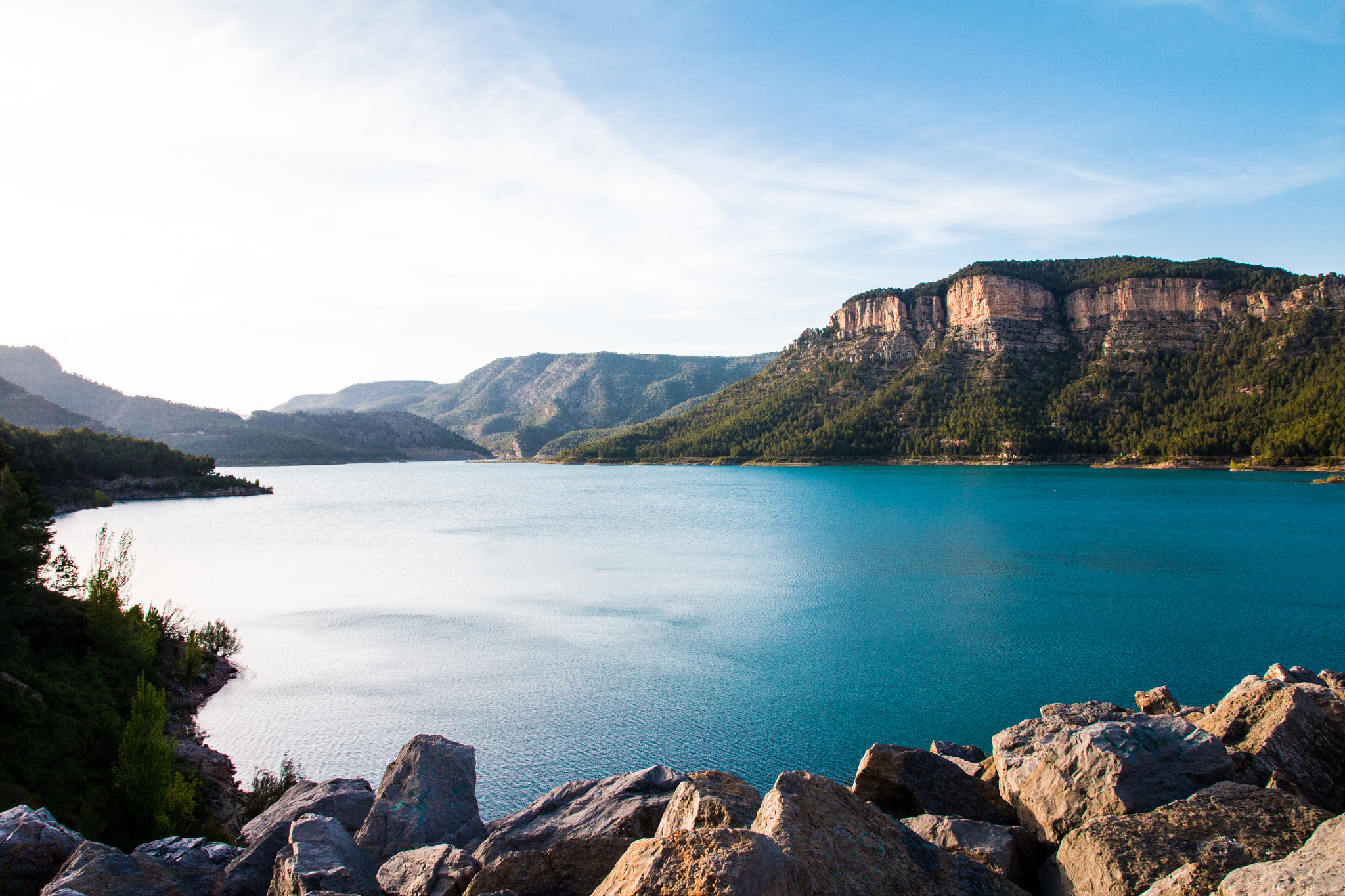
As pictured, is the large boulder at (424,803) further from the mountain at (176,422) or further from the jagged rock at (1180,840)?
the mountain at (176,422)

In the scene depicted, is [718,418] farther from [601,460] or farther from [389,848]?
[389,848]

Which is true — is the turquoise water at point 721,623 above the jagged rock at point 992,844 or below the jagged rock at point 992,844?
below

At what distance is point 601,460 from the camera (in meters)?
154

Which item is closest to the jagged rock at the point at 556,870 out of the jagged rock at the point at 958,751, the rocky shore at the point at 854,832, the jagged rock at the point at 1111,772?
the rocky shore at the point at 854,832

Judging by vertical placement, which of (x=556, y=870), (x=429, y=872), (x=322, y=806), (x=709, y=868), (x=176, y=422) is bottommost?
(x=322, y=806)

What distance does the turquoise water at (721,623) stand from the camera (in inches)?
589

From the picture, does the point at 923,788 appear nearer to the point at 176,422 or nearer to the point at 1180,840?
the point at 1180,840

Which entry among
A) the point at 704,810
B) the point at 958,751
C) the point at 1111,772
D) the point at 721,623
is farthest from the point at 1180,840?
the point at 721,623

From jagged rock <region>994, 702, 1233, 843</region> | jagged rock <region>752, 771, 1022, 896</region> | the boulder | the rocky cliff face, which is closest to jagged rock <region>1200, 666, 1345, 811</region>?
jagged rock <region>994, 702, 1233, 843</region>

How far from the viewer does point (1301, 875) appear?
4.09m

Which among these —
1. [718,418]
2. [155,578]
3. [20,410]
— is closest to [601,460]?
[718,418]

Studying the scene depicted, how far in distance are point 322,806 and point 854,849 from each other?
7251 mm

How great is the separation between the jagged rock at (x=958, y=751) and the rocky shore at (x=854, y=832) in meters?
2.46

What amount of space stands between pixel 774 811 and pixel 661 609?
2117cm
